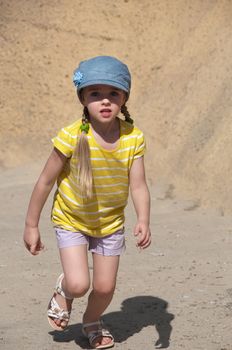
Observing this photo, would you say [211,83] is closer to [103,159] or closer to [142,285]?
[142,285]

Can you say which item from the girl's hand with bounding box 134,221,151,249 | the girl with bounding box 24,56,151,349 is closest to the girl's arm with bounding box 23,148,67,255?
the girl with bounding box 24,56,151,349

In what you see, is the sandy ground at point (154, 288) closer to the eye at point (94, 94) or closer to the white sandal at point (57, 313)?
the white sandal at point (57, 313)

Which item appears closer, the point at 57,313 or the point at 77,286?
the point at 77,286

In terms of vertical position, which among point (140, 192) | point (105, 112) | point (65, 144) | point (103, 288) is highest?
point (105, 112)

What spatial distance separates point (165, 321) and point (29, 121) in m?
5.53

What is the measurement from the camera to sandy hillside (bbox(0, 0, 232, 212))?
9141 millimetres

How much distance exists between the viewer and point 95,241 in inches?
184

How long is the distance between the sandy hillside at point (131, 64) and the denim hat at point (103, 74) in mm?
4364

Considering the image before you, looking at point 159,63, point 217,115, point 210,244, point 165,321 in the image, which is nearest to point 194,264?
point 210,244

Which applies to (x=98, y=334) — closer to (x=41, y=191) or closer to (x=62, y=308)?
(x=62, y=308)

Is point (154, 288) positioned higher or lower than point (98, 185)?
lower

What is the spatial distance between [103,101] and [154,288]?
1.79 meters

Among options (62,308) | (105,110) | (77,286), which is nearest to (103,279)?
(77,286)

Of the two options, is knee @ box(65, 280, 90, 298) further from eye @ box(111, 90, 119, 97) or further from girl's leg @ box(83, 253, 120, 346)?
eye @ box(111, 90, 119, 97)
